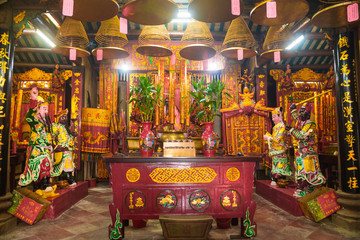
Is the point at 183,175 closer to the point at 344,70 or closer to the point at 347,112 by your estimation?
the point at 347,112

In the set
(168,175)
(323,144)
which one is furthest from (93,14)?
(323,144)

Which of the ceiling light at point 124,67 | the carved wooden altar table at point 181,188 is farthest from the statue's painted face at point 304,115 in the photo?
the ceiling light at point 124,67

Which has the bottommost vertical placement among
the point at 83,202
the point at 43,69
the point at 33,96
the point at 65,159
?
the point at 83,202

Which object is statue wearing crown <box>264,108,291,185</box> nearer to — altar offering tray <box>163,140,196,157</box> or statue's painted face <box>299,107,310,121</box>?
statue's painted face <box>299,107,310,121</box>

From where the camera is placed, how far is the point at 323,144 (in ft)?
20.1

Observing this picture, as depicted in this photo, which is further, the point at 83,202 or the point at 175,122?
the point at 175,122

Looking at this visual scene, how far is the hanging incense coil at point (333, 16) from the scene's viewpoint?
3218mm

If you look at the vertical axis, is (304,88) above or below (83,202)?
above

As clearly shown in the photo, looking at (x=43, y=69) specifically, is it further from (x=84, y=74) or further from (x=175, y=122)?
(x=175, y=122)

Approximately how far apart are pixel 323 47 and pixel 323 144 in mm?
3638

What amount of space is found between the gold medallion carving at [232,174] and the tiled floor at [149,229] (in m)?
0.78

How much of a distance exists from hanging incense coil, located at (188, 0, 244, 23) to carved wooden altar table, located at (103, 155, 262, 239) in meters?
1.68

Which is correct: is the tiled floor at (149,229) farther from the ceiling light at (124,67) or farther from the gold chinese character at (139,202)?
the ceiling light at (124,67)

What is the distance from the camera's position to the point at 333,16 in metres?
3.47
